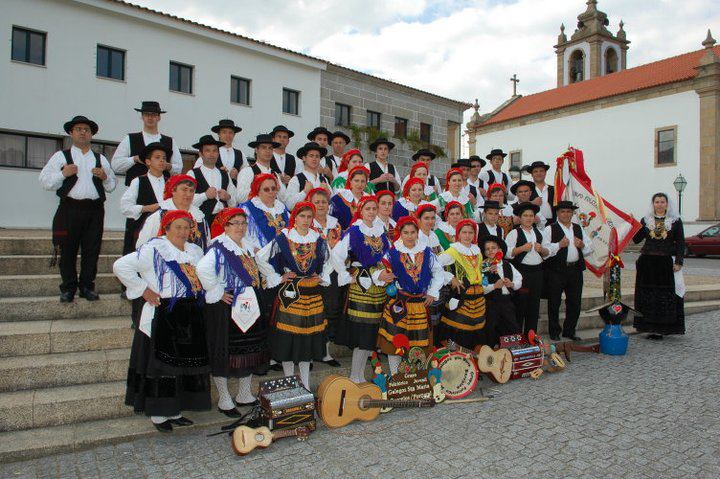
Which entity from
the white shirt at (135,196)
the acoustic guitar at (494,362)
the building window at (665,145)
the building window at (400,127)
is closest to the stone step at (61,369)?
the white shirt at (135,196)

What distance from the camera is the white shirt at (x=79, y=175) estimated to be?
18.1 feet

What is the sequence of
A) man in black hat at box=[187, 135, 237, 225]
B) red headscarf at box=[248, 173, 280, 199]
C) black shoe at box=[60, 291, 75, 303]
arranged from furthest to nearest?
man in black hat at box=[187, 135, 237, 225] → black shoe at box=[60, 291, 75, 303] → red headscarf at box=[248, 173, 280, 199]

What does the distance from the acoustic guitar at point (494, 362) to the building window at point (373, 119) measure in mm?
16383

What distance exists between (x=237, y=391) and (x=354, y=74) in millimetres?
17128

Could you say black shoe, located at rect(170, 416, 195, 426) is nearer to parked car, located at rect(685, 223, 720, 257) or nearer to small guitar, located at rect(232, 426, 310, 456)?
small guitar, located at rect(232, 426, 310, 456)

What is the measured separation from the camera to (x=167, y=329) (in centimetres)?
434

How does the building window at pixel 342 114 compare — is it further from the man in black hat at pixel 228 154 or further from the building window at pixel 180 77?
the man in black hat at pixel 228 154

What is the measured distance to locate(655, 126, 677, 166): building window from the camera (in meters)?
29.5

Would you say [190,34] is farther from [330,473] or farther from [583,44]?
[583,44]

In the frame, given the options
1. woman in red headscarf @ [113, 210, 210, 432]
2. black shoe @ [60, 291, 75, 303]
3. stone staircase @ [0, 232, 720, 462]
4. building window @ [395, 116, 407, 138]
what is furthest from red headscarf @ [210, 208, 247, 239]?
building window @ [395, 116, 407, 138]

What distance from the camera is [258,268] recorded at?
16.2ft

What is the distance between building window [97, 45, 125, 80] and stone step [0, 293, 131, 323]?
36.5 ft

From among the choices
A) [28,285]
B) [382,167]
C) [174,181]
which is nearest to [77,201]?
[28,285]

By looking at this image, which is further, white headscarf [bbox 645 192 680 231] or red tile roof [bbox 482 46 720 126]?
red tile roof [bbox 482 46 720 126]
